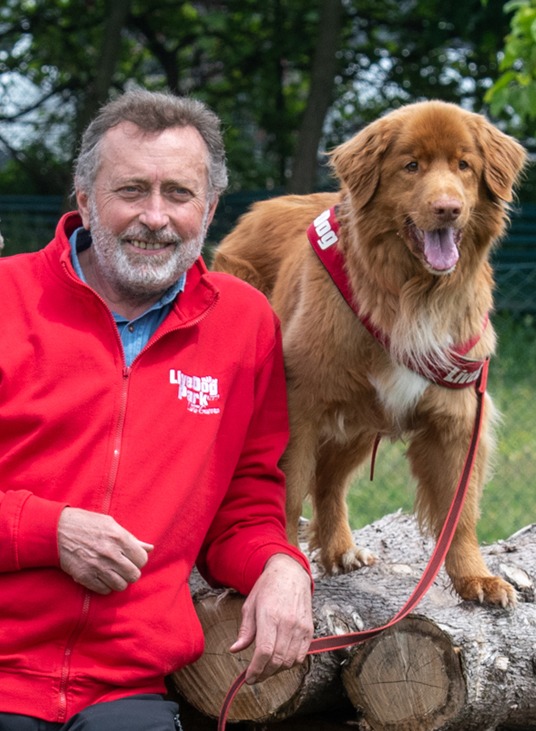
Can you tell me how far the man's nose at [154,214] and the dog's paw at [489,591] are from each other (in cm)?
149

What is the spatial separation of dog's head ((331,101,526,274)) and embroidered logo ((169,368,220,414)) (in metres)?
0.83

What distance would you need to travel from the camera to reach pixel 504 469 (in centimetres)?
723

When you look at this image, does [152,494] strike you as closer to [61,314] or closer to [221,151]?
[61,314]

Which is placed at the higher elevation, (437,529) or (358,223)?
(358,223)

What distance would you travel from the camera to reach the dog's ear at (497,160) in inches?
131

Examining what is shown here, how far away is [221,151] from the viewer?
10.3ft

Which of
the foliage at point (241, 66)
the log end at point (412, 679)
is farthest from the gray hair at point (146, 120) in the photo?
the foliage at point (241, 66)

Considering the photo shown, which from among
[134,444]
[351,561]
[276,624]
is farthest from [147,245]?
[351,561]

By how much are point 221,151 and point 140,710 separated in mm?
1545

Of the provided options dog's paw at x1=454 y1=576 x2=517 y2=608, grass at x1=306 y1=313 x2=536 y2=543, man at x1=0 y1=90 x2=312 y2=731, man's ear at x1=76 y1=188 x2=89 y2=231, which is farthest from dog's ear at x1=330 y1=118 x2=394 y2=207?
grass at x1=306 y1=313 x2=536 y2=543

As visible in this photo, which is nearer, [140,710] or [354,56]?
[140,710]

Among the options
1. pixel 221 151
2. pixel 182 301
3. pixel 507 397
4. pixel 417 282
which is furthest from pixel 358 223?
pixel 507 397

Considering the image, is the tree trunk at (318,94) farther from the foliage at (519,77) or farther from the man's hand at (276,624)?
the man's hand at (276,624)

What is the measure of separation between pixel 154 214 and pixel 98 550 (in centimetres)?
92
